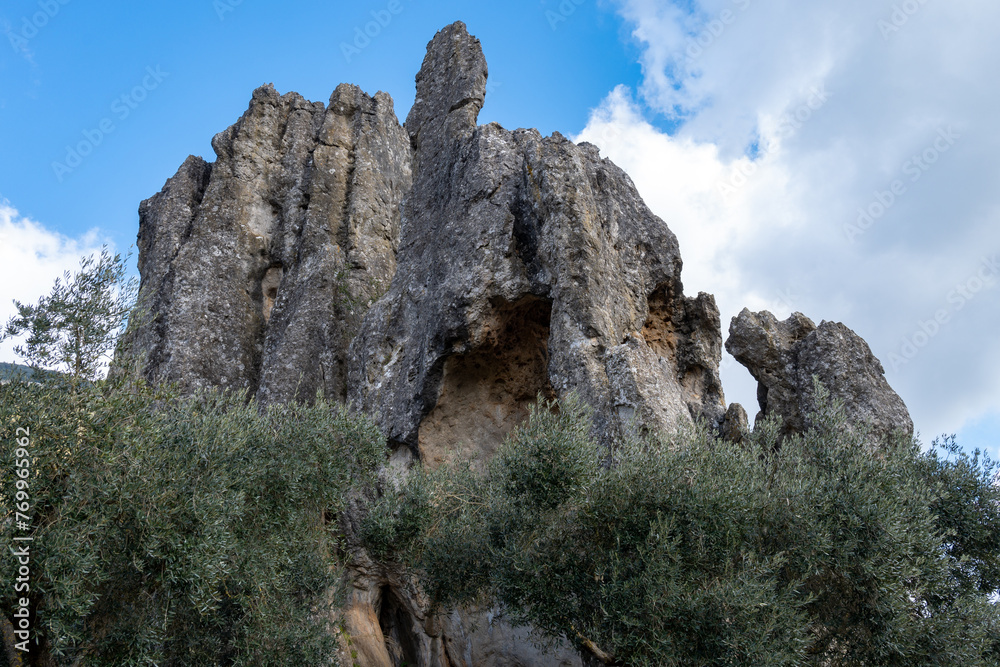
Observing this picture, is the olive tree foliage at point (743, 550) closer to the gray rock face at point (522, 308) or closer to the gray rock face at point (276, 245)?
the gray rock face at point (522, 308)

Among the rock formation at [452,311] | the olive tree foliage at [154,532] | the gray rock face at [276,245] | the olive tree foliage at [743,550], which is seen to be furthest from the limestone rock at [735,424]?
the gray rock face at [276,245]

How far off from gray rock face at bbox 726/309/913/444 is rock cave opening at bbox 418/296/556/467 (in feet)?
18.5

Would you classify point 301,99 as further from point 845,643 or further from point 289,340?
point 845,643

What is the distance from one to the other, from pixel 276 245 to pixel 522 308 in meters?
13.8

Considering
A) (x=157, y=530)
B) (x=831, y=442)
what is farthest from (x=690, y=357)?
(x=157, y=530)

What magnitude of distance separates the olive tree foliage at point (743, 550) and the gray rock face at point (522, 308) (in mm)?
3495

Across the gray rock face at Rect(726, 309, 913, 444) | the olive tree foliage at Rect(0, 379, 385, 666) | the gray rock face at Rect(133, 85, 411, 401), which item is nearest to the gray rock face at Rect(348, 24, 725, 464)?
the gray rock face at Rect(726, 309, 913, 444)

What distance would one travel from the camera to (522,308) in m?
19.8

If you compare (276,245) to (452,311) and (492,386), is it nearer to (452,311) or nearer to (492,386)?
(452,311)

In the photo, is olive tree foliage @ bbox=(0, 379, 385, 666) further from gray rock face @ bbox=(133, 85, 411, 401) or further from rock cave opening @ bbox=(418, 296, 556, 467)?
gray rock face @ bbox=(133, 85, 411, 401)

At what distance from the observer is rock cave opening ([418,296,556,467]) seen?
19.8 m

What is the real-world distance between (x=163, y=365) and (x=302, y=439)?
43.3ft

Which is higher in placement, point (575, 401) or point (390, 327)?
point (390, 327)

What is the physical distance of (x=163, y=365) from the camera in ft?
83.8
